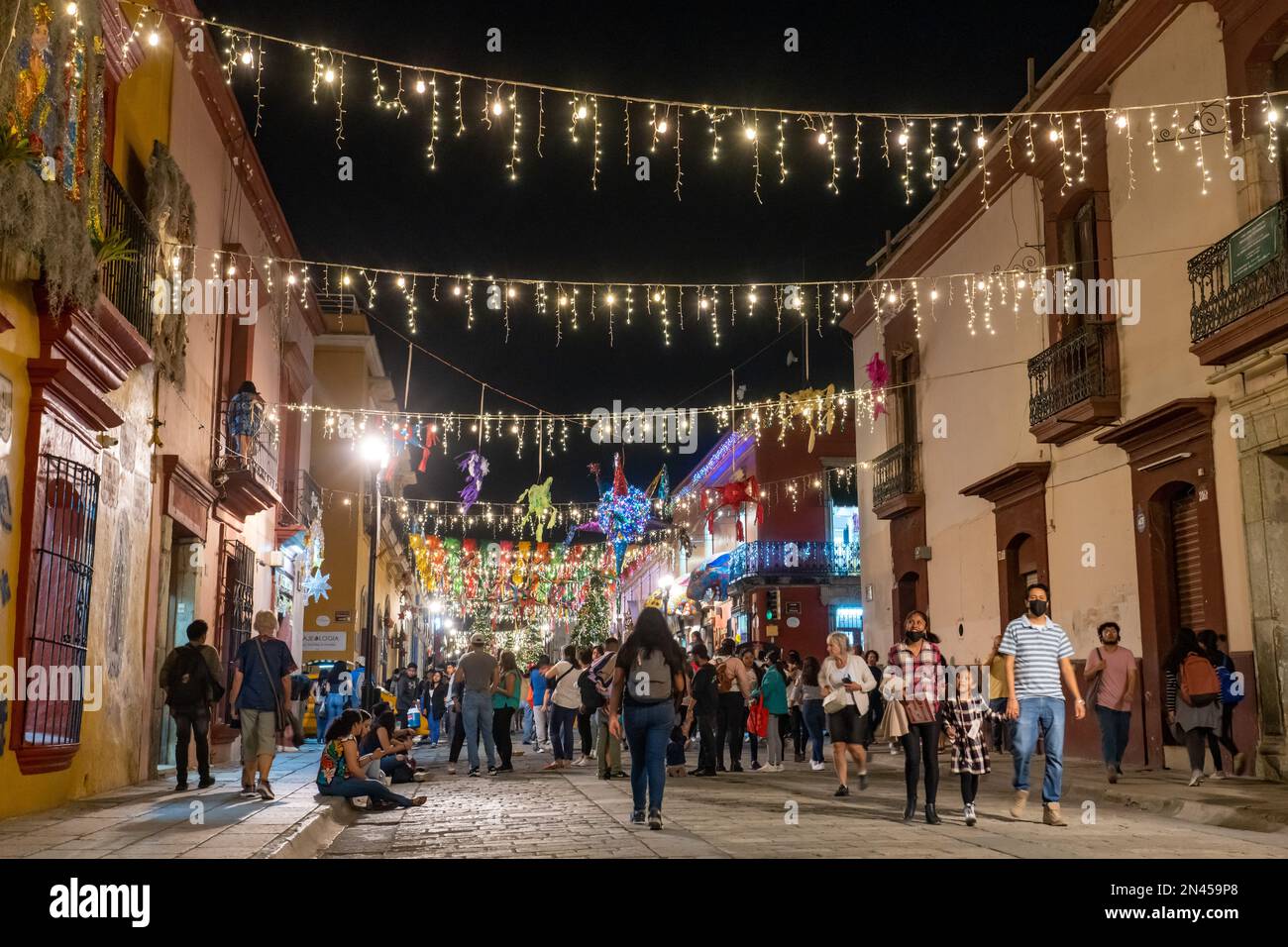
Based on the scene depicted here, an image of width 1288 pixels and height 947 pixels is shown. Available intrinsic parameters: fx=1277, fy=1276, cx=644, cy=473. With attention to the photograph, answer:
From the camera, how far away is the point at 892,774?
1566 cm

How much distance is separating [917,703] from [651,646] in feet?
7.20

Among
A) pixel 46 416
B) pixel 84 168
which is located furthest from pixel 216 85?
pixel 46 416

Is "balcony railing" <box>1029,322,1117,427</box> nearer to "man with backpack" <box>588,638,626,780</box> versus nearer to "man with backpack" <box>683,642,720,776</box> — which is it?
"man with backpack" <box>683,642,720,776</box>

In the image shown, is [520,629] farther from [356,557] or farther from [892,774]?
[892,774]

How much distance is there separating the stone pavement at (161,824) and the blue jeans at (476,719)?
10.5 feet

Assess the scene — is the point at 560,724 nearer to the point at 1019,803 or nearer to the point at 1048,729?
the point at 1019,803

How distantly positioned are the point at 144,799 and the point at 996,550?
13.0 m

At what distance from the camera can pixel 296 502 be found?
24.4 meters

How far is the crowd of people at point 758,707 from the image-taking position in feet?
31.4

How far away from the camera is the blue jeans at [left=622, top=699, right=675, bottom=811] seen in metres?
9.12

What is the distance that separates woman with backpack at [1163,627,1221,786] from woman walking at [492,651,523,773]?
7705mm
